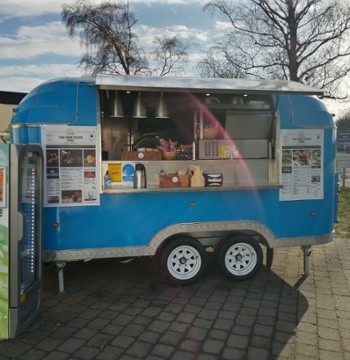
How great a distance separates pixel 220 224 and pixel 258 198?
634 mm

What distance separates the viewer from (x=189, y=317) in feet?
13.4

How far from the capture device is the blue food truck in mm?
4414

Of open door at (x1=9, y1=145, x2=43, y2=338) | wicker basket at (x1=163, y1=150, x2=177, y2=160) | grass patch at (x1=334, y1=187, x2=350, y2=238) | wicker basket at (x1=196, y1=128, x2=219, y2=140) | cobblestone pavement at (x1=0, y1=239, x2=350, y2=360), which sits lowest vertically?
cobblestone pavement at (x1=0, y1=239, x2=350, y2=360)

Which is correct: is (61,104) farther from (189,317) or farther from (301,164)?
(301,164)

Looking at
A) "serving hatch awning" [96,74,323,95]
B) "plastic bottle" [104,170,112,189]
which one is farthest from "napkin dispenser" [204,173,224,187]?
"plastic bottle" [104,170,112,189]

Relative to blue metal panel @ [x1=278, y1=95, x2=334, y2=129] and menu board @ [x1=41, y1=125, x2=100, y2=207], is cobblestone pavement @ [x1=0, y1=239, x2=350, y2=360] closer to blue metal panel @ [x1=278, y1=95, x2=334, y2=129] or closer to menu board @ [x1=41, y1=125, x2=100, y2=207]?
menu board @ [x1=41, y1=125, x2=100, y2=207]

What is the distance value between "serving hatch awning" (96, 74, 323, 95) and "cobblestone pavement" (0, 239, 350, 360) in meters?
2.60

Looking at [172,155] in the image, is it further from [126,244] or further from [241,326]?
[241,326]

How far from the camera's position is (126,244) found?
4625 mm

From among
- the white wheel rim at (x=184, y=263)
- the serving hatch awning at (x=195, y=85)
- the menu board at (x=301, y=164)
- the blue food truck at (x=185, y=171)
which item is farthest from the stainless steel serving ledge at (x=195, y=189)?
the serving hatch awning at (x=195, y=85)

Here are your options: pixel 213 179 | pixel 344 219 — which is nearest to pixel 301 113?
pixel 213 179

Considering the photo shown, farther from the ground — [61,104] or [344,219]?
[61,104]

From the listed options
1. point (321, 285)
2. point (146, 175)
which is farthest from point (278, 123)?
point (321, 285)

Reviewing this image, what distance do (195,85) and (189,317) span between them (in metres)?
2.71
